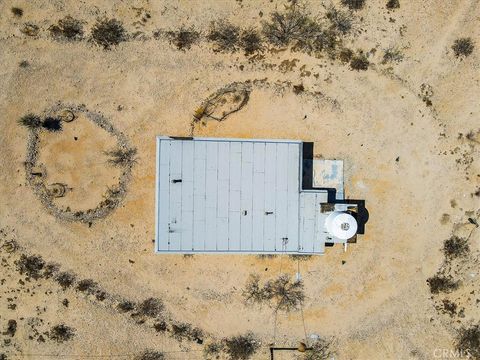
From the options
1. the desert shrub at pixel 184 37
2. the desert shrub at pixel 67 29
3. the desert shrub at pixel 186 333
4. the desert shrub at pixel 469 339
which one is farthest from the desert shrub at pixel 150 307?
the desert shrub at pixel 469 339

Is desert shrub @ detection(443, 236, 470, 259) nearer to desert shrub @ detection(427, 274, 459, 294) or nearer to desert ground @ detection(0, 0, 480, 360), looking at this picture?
desert ground @ detection(0, 0, 480, 360)

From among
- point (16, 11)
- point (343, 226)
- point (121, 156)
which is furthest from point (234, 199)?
point (16, 11)

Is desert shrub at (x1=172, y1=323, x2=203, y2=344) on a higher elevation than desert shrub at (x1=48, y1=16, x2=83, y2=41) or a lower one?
lower

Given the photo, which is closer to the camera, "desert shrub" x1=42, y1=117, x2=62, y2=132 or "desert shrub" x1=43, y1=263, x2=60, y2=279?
"desert shrub" x1=42, y1=117, x2=62, y2=132

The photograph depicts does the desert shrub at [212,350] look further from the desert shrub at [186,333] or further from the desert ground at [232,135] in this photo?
the desert shrub at [186,333]

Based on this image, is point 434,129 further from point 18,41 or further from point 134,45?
point 18,41

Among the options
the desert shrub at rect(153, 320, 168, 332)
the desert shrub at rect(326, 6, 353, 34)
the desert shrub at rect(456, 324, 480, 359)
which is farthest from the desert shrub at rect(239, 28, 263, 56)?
the desert shrub at rect(456, 324, 480, 359)

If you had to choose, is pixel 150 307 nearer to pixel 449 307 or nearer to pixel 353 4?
pixel 449 307
